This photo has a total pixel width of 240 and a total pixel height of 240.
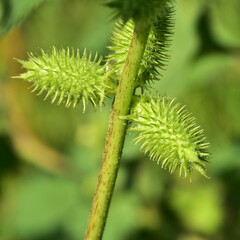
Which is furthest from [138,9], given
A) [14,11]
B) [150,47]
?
[14,11]

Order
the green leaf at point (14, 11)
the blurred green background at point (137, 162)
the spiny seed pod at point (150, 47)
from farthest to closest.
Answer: the blurred green background at point (137, 162) < the green leaf at point (14, 11) < the spiny seed pod at point (150, 47)

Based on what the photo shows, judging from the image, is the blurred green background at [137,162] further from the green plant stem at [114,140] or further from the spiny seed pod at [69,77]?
the green plant stem at [114,140]

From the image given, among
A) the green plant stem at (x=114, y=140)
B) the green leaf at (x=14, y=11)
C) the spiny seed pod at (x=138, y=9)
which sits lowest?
the green plant stem at (x=114, y=140)

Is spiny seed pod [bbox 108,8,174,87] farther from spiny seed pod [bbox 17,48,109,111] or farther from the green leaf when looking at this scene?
the green leaf

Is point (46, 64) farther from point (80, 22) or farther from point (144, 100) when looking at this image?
point (80, 22)

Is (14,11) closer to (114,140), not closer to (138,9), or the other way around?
(114,140)

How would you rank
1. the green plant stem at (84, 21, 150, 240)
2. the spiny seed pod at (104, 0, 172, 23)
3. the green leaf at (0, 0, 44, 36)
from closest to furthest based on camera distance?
the spiny seed pod at (104, 0, 172, 23) < the green plant stem at (84, 21, 150, 240) < the green leaf at (0, 0, 44, 36)

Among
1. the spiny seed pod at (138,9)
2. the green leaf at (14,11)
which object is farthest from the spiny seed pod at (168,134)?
the green leaf at (14,11)

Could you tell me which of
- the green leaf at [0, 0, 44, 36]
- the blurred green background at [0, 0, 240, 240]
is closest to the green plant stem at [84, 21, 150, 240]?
the green leaf at [0, 0, 44, 36]
